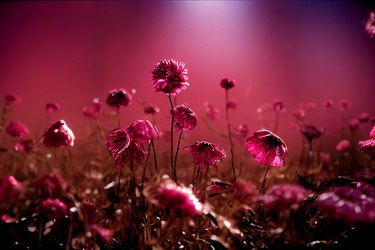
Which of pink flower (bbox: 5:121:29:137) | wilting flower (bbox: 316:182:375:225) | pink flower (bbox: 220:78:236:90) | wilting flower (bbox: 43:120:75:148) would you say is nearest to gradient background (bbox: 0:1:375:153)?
pink flower (bbox: 5:121:29:137)

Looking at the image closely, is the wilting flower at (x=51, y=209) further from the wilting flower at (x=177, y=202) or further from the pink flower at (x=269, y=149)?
the pink flower at (x=269, y=149)

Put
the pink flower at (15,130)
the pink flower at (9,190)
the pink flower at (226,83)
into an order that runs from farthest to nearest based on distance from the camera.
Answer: the pink flower at (15,130) → the pink flower at (226,83) → the pink flower at (9,190)

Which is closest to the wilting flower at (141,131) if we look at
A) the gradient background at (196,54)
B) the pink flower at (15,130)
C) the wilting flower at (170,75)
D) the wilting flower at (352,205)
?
the wilting flower at (170,75)

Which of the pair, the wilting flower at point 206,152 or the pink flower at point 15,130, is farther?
the pink flower at point 15,130

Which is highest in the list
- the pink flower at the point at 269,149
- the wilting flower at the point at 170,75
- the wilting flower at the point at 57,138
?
the wilting flower at the point at 170,75

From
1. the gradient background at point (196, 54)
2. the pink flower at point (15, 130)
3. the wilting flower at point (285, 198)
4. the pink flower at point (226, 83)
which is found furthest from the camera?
the gradient background at point (196, 54)

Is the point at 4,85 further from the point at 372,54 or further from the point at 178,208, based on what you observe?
the point at 372,54

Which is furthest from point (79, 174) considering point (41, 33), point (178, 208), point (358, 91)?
point (358, 91)

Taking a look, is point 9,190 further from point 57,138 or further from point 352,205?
point 352,205
